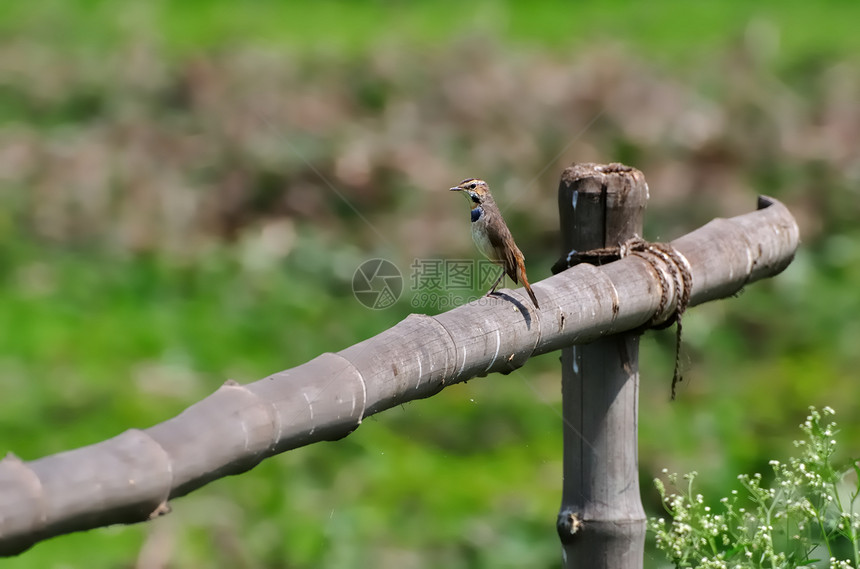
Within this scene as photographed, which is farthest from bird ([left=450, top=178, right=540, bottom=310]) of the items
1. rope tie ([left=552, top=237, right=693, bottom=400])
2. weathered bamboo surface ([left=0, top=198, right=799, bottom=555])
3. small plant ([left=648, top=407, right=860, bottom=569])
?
small plant ([left=648, top=407, right=860, bottom=569])

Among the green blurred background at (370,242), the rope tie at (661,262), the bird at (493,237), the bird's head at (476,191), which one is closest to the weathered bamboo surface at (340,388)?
the rope tie at (661,262)

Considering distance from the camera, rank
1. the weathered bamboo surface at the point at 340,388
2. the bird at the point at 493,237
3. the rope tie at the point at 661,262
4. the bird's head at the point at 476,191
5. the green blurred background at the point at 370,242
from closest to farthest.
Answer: the weathered bamboo surface at the point at 340,388
the rope tie at the point at 661,262
the bird at the point at 493,237
the bird's head at the point at 476,191
the green blurred background at the point at 370,242

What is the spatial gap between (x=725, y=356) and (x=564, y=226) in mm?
3827

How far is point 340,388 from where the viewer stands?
5.74 ft

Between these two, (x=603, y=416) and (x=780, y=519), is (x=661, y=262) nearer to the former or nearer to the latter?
(x=603, y=416)

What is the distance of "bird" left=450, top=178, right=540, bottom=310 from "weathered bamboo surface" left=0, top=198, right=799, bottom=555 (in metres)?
0.39

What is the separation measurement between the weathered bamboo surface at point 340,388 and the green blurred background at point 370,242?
82 cm

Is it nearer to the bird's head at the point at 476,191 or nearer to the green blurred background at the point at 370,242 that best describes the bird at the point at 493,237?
the bird's head at the point at 476,191

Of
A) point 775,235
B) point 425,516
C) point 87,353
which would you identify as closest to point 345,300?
point 87,353

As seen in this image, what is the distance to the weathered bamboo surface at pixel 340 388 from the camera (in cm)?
139

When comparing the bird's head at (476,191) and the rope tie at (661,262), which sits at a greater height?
the bird's head at (476,191)

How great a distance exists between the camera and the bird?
9.27ft

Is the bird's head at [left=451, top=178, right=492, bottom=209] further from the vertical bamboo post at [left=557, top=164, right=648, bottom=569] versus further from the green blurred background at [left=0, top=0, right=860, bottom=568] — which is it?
the green blurred background at [left=0, top=0, right=860, bottom=568]

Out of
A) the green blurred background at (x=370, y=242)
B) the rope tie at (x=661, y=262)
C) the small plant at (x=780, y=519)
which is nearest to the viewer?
the small plant at (x=780, y=519)
